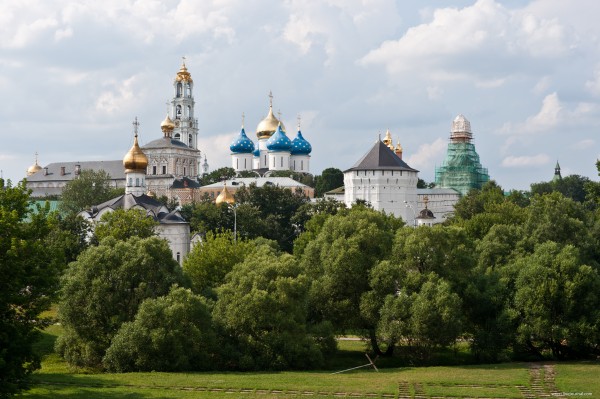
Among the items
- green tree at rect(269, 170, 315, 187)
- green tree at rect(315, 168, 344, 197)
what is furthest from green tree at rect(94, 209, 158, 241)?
green tree at rect(269, 170, 315, 187)

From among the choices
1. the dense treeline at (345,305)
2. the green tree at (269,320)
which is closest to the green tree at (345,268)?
the dense treeline at (345,305)

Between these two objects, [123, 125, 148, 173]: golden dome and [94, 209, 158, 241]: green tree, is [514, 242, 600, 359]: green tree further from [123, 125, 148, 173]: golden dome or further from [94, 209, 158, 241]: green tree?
[123, 125, 148, 173]: golden dome

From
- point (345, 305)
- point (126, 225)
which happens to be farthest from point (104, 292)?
point (126, 225)

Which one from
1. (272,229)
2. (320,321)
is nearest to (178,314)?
(320,321)

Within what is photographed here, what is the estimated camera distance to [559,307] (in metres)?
34.8

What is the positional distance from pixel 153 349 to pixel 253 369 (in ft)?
12.0

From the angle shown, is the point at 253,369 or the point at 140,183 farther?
the point at 140,183

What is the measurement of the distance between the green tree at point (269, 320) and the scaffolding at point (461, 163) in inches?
3144

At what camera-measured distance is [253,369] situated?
3238cm

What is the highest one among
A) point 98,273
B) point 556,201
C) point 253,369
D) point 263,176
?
point 263,176

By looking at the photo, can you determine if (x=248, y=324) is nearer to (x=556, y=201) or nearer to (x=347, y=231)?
(x=347, y=231)

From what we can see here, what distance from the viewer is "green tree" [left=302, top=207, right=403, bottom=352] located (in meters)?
36.2

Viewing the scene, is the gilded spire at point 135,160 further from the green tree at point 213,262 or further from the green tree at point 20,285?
the green tree at point 20,285

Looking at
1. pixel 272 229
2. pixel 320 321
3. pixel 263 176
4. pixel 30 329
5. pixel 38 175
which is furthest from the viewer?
pixel 38 175
